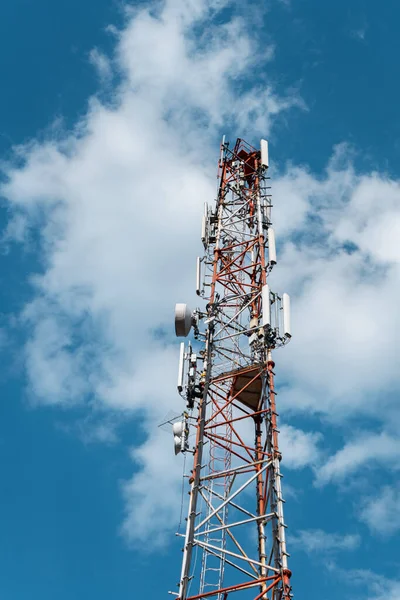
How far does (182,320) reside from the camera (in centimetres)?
2811

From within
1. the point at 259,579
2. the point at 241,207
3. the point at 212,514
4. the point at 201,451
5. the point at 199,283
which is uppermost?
the point at 241,207

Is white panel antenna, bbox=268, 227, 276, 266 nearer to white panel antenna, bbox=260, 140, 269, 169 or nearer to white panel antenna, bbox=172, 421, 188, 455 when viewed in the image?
white panel antenna, bbox=260, 140, 269, 169

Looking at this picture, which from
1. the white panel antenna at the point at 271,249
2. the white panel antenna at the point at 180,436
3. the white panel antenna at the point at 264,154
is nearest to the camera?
the white panel antenna at the point at 180,436

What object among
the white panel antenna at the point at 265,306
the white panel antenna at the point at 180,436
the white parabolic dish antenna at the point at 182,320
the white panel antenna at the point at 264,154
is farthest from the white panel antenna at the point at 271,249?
the white panel antenna at the point at 180,436

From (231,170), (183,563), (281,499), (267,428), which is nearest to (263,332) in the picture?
(267,428)

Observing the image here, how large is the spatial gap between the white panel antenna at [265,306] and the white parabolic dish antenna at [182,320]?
A: 308 cm

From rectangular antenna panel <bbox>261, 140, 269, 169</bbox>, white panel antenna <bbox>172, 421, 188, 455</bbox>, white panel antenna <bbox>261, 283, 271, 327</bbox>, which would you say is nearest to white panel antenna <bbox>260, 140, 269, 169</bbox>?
rectangular antenna panel <bbox>261, 140, 269, 169</bbox>

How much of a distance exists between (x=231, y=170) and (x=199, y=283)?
806 cm

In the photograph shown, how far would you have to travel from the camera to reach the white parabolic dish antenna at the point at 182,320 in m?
28.1

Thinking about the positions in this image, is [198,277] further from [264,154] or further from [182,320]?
[264,154]

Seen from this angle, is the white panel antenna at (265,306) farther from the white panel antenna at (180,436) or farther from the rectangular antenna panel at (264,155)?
the rectangular antenna panel at (264,155)

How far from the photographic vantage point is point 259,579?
21.1 metres

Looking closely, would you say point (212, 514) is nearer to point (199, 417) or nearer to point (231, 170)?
point (199, 417)

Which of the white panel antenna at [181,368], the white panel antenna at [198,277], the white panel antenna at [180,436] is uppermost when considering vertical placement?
the white panel antenna at [198,277]
